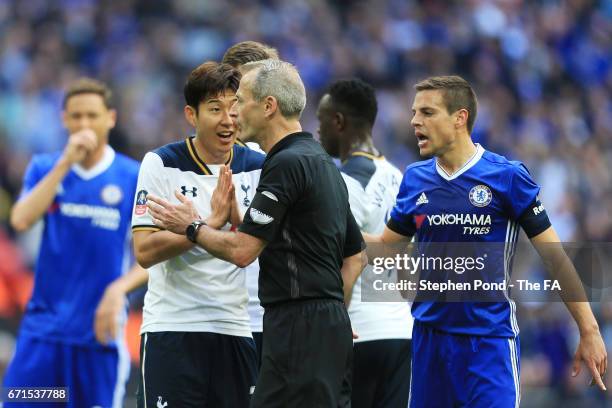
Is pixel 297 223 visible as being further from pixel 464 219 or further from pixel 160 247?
pixel 464 219

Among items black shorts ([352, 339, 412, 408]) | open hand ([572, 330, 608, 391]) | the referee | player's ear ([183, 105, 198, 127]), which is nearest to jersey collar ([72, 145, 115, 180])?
player's ear ([183, 105, 198, 127])

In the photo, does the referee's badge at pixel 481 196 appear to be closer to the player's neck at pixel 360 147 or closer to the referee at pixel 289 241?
the referee at pixel 289 241

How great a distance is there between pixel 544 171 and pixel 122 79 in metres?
6.50

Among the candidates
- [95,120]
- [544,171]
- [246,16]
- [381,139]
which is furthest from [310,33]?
[95,120]

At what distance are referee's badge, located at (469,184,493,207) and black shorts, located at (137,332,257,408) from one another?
149 cm

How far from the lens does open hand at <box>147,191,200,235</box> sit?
5.34m

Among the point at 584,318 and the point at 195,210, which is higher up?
the point at 195,210

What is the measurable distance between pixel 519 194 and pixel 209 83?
1.80 m

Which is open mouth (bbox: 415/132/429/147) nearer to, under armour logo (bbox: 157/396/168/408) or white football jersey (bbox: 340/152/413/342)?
white football jersey (bbox: 340/152/413/342)

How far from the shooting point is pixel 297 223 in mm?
5215

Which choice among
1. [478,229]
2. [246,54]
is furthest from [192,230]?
[246,54]

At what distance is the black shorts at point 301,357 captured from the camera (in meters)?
5.11

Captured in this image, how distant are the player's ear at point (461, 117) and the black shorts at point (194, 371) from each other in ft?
5.67

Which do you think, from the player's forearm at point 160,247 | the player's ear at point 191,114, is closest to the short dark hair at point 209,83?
the player's ear at point 191,114
